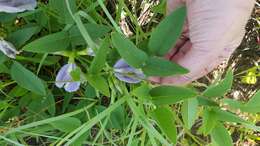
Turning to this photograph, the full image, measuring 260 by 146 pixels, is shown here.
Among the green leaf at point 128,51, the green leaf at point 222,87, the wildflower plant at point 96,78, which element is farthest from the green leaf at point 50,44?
the green leaf at point 222,87

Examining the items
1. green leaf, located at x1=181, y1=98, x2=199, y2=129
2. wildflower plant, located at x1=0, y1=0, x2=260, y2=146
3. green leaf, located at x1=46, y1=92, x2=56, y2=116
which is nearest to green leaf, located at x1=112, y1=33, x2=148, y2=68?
wildflower plant, located at x1=0, y1=0, x2=260, y2=146

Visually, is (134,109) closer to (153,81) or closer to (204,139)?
(153,81)

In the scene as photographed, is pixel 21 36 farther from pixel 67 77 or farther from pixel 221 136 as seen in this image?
pixel 221 136

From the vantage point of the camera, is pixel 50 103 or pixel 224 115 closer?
pixel 224 115

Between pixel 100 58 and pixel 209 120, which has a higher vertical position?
pixel 100 58

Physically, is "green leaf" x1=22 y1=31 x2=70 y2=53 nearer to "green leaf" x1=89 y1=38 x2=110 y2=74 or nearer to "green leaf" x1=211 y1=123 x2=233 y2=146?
"green leaf" x1=89 y1=38 x2=110 y2=74

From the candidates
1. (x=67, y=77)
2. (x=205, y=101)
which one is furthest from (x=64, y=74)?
(x=205, y=101)
